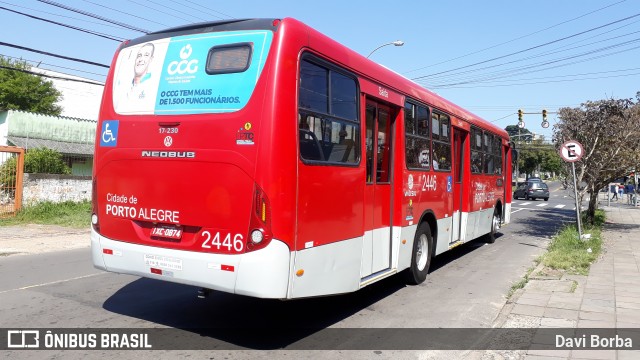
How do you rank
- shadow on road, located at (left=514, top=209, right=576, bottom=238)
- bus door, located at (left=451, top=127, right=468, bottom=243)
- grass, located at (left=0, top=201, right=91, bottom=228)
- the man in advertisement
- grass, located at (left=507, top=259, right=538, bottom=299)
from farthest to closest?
shadow on road, located at (left=514, top=209, right=576, bottom=238), grass, located at (left=0, top=201, right=91, bottom=228), bus door, located at (left=451, top=127, right=468, bottom=243), grass, located at (left=507, top=259, right=538, bottom=299), the man in advertisement

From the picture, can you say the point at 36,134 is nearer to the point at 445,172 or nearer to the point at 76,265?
the point at 76,265

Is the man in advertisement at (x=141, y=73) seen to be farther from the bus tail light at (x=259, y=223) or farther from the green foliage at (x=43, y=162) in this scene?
the green foliage at (x=43, y=162)

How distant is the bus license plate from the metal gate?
1344cm

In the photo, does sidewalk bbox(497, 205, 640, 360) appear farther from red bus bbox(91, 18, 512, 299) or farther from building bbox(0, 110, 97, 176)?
building bbox(0, 110, 97, 176)

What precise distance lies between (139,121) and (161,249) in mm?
1391

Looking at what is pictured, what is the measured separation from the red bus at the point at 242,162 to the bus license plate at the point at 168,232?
2cm

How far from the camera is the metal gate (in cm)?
1566

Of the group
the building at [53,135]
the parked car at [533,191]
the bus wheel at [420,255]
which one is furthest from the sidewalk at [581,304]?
the parked car at [533,191]

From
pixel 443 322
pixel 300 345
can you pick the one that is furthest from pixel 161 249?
pixel 443 322

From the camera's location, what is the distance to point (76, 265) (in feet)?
30.4

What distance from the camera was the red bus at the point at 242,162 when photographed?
448 centimetres

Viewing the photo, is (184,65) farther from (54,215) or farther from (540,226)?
(540,226)

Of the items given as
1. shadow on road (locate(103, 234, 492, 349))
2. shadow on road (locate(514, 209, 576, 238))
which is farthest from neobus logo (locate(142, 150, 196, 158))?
shadow on road (locate(514, 209, 576, 238))

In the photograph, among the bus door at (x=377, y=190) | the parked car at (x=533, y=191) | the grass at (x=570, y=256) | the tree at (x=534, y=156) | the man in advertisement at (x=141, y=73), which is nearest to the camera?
the man in advertisement at (x=141, y=73)
